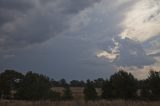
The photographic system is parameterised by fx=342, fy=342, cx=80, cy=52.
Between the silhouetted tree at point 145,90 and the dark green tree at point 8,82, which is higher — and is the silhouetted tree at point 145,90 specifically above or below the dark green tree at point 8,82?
below

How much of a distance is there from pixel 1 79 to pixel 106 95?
40.0 m

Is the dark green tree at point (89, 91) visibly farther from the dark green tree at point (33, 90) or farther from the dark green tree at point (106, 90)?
the dark green tree at point (33, 90)

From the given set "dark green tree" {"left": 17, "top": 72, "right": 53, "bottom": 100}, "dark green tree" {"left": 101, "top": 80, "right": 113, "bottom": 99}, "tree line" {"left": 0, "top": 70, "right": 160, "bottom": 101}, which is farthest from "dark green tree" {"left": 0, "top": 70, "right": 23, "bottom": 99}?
"dark green tree" {"left": 101, "top": 80, "right": 113, "bottom": 99}

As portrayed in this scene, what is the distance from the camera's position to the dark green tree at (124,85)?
212 feet

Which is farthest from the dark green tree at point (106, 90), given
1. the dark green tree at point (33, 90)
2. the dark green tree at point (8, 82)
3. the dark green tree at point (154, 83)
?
the dark green tree at point (8, 82)

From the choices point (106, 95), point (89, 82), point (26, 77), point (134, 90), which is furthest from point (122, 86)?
point (26, 77)

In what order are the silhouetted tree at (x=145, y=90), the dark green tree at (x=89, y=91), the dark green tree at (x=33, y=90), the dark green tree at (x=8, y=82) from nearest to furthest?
the silhouetted tree at (x=145, y=90) → the dark green tree at (x=89, y=91) → the dark green tree at (x=33, y=90) → the dark green tree at (x=8, y=82)

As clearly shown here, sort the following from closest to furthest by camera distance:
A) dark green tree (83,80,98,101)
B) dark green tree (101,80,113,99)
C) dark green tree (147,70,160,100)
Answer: dark green tree (147,70,160,100)
dark green tree (101,80,113,99)
dark green tree (83,80,98,101)

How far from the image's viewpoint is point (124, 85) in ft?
216

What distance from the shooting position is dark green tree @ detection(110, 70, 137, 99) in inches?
2544

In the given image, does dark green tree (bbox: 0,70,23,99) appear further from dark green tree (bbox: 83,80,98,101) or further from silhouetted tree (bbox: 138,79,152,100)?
silhouetted tree (bbox: 138,79,152,100)

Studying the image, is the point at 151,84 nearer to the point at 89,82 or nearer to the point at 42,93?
the point at 89,82

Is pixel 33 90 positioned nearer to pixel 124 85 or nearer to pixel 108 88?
pixel 108 88

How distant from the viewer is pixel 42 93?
267 feet
